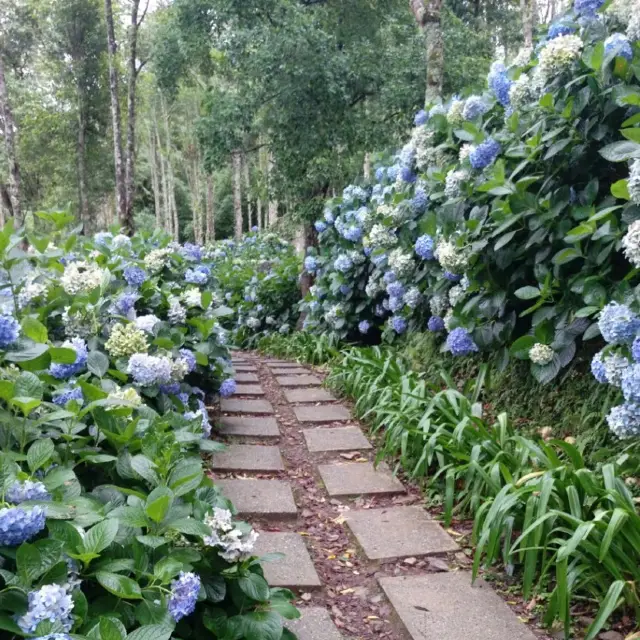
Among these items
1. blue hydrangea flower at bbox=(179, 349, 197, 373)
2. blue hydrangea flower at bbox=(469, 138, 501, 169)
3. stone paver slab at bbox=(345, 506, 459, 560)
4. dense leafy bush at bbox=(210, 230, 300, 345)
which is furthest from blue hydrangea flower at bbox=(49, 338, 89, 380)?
dense leafy bush at bbox=(210, 230, 300, 345)

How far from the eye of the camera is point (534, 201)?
2.79 metres

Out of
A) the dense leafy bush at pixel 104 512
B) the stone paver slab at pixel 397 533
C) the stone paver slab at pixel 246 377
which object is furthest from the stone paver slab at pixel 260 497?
the stone paver slab at pixel 246 377

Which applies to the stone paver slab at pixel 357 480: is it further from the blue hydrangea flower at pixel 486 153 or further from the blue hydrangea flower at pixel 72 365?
the blue hydrangea flower at pixel 486 153

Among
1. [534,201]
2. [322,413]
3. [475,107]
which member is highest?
[475,107]

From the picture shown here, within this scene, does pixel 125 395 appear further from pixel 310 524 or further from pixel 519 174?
pixel 519 174

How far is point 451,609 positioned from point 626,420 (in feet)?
2.72

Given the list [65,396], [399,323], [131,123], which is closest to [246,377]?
[399,323]

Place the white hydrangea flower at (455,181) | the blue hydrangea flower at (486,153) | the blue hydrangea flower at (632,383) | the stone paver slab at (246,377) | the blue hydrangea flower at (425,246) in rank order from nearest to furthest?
the blue hydrangea flower at (632,383) < the blue hydrangea flower at (486,153) < the white hydrangea flower at (455,181) < the blue hydrangea flower at (425,246) < the stone paver slab at (246,377)

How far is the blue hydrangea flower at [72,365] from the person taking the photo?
→ 204cm

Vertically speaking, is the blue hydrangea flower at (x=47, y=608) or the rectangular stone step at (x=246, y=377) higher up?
the blue hydrangea flower at (x=47, y=608)

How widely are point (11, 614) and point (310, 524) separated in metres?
1.58

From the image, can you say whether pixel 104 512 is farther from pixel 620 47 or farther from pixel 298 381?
pixel 298 381

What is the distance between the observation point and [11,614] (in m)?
1.09

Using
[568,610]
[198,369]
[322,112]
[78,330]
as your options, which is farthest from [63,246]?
[322,112]
